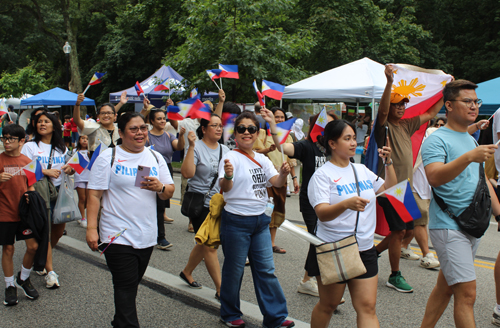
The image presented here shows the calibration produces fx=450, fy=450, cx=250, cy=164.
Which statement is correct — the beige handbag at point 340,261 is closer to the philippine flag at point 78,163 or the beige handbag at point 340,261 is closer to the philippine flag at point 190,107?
the philippine flag at point 190,107

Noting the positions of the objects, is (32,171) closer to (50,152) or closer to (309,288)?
(50,152)

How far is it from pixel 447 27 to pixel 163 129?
23579 mm

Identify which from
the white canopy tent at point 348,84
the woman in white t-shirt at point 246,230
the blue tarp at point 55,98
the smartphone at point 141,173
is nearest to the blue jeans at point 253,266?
the woman in white t-shirt at point 246,230

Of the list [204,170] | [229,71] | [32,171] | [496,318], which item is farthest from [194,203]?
[229,71]

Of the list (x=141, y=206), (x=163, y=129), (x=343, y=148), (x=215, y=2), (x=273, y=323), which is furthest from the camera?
(x=215, y=2)

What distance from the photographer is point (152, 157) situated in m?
3.58

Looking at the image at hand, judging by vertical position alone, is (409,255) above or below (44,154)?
below

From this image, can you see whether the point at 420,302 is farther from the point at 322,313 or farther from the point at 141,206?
the point at 141,206

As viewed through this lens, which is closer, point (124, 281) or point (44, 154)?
point (124, 281)

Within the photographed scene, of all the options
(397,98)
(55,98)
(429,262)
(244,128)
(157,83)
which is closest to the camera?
(244,128)

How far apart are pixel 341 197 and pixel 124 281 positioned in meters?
1.66

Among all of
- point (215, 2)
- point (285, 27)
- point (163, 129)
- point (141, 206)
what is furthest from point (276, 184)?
point (285, 27)

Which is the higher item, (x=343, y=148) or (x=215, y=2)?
(x=215, y=2)

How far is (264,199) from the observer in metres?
3.86
